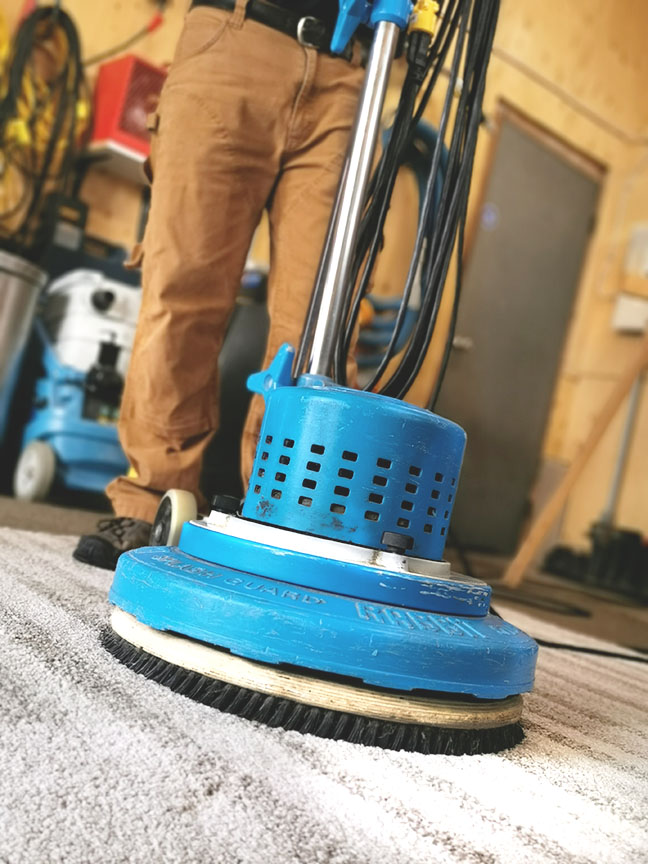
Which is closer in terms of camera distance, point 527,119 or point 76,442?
point 76,442

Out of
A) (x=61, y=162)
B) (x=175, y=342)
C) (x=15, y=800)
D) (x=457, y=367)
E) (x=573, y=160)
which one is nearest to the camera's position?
(x=15, y=800)

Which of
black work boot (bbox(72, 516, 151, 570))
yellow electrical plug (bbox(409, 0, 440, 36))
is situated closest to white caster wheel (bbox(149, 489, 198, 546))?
black work boot (bbox(72, 516, 151, 570))

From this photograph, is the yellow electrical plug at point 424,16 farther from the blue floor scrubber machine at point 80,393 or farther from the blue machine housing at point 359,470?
the blue floor scrubber machine at point 80,393

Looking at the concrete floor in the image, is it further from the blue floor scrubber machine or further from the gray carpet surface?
the gray carpet surface

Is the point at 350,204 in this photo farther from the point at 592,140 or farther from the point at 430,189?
the point at 592,140

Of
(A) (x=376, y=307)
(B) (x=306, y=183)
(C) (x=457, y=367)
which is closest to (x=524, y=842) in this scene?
(B) (x=306, y=183)

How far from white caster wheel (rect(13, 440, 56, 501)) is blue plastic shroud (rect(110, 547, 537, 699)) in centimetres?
137

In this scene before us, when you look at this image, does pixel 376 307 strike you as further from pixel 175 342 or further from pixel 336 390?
pixel 336 390

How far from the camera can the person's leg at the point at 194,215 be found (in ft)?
4.17

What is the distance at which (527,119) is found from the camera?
3912 millimetres

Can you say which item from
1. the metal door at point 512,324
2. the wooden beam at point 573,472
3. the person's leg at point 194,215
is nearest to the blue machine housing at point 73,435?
the person's leg at point 194,215

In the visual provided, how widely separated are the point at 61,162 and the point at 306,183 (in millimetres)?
1515

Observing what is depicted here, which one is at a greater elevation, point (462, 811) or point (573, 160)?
point (573, 160)

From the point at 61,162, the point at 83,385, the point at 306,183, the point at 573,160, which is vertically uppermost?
the point at 573,160
